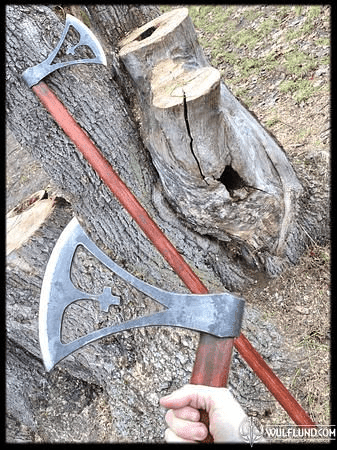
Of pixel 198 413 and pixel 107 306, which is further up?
pixel 107 306

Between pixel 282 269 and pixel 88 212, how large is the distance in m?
1.23

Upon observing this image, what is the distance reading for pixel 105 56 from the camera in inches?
93.4

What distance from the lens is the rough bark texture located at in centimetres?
231

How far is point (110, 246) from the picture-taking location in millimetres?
2500

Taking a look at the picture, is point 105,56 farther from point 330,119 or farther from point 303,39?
point 303,39

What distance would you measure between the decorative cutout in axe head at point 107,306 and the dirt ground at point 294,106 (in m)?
1.15

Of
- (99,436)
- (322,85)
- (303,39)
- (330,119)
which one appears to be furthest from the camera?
(303,39)

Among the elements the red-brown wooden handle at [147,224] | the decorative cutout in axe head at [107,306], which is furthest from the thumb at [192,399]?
the red-brown wooden handle at [147,224]

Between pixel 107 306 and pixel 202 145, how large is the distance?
0.94m

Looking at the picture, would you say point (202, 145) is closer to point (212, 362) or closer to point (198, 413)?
point (212, 362)

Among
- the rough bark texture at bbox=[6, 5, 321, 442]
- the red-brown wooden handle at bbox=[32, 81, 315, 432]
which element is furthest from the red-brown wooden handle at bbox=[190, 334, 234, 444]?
the rough bark texture at bbox=[6, 5, 321, 442]

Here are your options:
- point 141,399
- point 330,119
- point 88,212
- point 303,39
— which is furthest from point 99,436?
point 303,39

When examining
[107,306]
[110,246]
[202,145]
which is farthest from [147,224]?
[107,306]

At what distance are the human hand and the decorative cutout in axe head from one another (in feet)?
0.71
